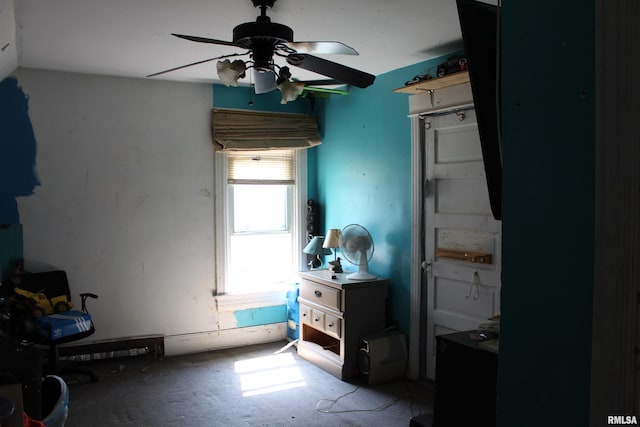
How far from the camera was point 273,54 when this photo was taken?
2461mm

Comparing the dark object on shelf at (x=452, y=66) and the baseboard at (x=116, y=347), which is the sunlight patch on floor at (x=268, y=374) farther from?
the dark object on shelf at (x=452, y=66)

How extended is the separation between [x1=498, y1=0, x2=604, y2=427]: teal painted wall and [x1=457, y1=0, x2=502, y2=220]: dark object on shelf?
0.30 m

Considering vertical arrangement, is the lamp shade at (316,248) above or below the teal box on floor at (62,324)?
above

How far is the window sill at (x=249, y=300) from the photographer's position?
4656 millimetres

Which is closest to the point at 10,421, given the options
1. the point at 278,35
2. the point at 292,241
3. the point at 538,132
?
the point at 538,132

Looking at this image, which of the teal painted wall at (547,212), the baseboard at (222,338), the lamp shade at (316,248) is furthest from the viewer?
the baseboard at (222,338)

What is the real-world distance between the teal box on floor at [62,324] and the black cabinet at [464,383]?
291cm

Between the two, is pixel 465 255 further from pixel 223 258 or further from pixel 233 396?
pixel 223 258

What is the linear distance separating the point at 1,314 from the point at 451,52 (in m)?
3.48

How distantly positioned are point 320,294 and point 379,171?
1.16 m

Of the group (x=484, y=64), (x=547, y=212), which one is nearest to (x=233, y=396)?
(x=484, y=64)

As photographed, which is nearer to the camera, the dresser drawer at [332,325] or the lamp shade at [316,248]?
the dresser drawer at [332,325]

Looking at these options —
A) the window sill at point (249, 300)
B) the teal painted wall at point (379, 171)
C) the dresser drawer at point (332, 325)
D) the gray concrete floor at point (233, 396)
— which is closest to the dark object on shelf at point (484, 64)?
the gray concrete floor at point (233, 396)

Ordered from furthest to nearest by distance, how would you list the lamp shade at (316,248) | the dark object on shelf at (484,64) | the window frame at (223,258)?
the window frame at (223,258) → the lamp shade at (316,248) → the dark object on shelf at (484,64)
